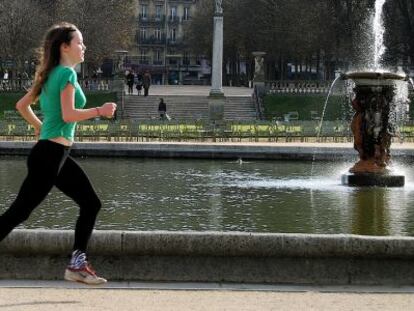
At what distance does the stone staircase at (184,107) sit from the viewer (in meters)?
54.2

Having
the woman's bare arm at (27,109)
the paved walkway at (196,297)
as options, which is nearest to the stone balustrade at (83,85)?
the paved walkway at (196,297)

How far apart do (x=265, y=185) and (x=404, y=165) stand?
25.3 feet

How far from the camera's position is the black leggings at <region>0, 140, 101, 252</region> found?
712 centimetres

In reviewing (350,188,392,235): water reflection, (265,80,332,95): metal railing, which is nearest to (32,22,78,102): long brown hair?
(350,188,392,235): water reflection

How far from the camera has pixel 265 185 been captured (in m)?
19.7

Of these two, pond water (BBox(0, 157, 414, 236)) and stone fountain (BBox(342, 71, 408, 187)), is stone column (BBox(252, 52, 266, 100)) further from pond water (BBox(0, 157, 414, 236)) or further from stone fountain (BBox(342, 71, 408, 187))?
stone fountain (BBox(342, 71, 408, 187))

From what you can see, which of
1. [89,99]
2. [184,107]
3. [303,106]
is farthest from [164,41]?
[303,106]

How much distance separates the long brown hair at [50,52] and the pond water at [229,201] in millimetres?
5884

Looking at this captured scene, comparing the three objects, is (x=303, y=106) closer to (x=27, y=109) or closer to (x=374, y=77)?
(x=374, y=77)

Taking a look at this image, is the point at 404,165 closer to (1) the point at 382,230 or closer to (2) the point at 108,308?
(1) the point at 382,230

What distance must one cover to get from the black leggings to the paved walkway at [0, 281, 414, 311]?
44 centimetres

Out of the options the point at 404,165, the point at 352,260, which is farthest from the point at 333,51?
the point at 352,260

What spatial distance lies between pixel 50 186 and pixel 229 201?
9.56 metres

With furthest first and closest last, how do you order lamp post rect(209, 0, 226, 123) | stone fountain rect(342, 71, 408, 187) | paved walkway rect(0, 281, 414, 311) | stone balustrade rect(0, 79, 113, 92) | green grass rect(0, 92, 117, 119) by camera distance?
stone balustrade rect(0, 79, 113, 92) < green grass rect(0, 92, 117, 119) < lamp post rect(209, 0, 226, 123) < stone fountain rect(342, 71, 408, 187) < paved walkway rect(0, 281, 414, 311)
